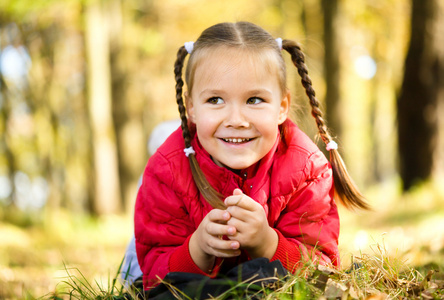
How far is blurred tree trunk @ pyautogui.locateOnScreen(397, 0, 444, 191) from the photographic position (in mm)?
7246

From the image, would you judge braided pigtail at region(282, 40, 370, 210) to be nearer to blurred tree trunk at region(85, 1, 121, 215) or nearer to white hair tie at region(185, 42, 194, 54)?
white hair tie at region(185, 42, 194, 54)

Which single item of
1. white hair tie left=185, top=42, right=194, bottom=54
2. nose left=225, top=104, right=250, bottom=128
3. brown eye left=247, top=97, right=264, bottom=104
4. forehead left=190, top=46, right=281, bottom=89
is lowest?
nose left=225, top=104, right=250, bottom=128

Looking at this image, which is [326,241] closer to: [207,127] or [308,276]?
[308,276]

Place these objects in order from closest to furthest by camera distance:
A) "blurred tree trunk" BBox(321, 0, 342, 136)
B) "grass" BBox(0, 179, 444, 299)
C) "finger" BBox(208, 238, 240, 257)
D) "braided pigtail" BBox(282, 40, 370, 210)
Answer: "grass" BBox(0, 179, 444, 299) < "finger" BBox(208, 238, 240, 257) < "braided pigtail" BBox(282, 40, 370, 210) < "blurred tree trunk" BBox(321, 0, 342, 136)

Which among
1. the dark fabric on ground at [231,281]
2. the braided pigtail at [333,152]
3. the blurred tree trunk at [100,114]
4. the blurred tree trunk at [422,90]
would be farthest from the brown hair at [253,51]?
the blurred tree trunk at [100,114]

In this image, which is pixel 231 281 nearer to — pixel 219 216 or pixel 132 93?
pixel 219 216

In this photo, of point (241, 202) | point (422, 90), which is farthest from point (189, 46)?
point (422, 90)

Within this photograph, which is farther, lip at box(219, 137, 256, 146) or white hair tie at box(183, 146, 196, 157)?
white hair tie at box(183, 146, 196, 157)

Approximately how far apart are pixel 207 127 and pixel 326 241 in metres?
0.82

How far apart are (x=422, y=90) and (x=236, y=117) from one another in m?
5.87

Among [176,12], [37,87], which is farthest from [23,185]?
[176,12]

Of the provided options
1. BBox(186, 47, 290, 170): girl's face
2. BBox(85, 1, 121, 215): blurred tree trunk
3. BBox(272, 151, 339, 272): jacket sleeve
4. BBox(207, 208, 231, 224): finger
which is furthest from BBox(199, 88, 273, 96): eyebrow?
BBox(85, 1, 121, 215): blurred tree trunk

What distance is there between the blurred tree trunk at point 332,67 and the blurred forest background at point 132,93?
18mm

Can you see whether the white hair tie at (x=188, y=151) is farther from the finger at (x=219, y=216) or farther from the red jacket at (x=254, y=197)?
the finger at (x=219, y=216)
